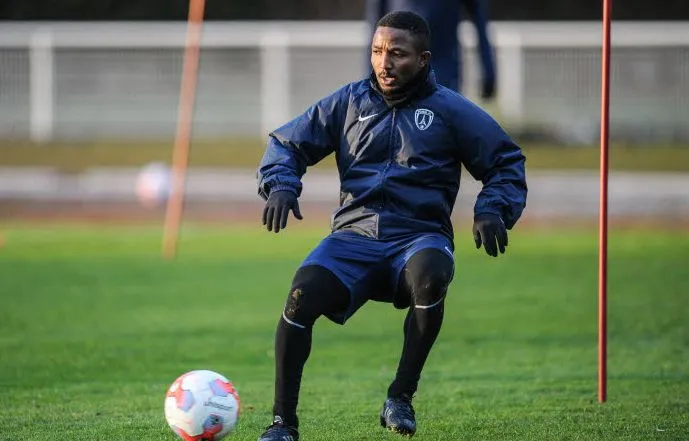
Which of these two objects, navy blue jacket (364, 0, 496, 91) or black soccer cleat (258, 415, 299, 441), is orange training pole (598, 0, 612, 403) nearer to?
black soccer cleat (258, 415, 299, 441)

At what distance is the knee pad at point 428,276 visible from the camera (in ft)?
16.7

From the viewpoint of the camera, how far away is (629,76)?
24328 mm

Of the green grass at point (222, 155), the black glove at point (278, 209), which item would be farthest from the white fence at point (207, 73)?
the black glove at point (278, 209)

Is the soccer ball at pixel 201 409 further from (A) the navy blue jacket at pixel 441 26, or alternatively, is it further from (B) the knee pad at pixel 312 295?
(A) the navy blue jacket at pixel 441 26

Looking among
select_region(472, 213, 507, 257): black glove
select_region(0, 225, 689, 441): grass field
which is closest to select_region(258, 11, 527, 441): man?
select_region(472, 213, 507, 257): black glove

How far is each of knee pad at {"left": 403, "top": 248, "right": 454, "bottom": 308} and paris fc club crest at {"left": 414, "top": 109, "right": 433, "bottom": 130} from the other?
1.77 ft

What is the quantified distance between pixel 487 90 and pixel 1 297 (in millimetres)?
4235

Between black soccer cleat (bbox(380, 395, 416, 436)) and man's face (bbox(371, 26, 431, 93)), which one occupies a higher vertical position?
man's face (bbox(371, 26, 431, 93))

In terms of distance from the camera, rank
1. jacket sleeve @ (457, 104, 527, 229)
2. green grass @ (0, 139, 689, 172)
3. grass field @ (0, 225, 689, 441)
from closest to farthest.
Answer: jacket sleeve @ (457, 104, 527, 229)
grass field @ (0, 225, 689, 441)
green grass @ (0, 139, 689, 172)

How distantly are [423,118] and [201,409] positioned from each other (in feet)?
4.86

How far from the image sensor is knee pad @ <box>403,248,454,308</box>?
509 cm

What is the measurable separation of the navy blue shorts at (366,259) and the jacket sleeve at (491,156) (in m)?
0.31

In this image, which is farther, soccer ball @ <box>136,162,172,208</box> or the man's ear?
soccer ball @ <box>136,162,172,208</box>

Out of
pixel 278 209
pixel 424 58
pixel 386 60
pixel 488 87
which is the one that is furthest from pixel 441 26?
pixel 278 209
